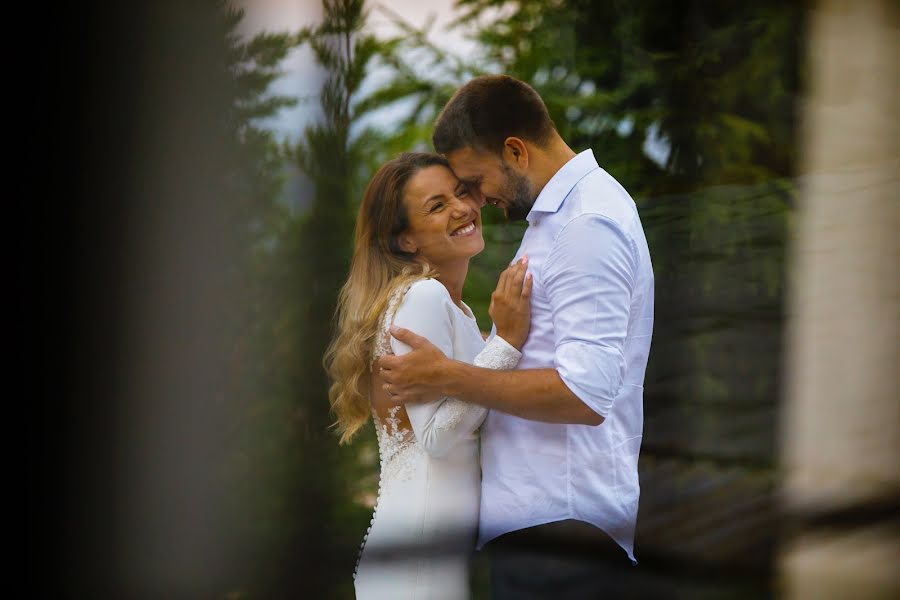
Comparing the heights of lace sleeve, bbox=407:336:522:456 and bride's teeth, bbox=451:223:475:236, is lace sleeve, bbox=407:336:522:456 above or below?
below

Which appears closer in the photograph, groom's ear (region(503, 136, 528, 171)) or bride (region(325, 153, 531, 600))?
bride (region(325, 153, 531, 600))

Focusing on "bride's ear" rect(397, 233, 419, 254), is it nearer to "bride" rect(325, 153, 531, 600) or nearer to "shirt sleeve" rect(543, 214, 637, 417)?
"bride" rect(325, 153, 531, 600)

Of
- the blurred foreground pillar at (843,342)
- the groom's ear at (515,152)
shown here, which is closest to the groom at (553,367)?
the groom's ear at (515,152)

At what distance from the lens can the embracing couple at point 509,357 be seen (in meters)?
1.17

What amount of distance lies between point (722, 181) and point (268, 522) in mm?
843

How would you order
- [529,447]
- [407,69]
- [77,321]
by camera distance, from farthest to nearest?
[529,447] < [407,69] < [77,321]


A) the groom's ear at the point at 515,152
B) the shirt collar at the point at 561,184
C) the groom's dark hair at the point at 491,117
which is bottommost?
the shirt collar at the point at 561,184

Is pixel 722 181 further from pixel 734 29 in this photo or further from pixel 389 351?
pixel 389 351

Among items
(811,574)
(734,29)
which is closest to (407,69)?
(734,29)

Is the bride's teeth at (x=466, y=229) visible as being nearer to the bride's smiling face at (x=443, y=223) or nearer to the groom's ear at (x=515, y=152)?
the bride's smiling face at (x=443, y=223)

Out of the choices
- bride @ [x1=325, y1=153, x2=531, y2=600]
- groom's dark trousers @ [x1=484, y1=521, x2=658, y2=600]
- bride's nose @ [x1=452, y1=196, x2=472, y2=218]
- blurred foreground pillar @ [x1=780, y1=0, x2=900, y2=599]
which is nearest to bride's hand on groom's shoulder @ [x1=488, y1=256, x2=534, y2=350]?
bride @ [x1=325, y1=153, x2=531, y2=600]

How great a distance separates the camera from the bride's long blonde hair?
3.50 ft

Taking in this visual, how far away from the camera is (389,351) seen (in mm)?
1234

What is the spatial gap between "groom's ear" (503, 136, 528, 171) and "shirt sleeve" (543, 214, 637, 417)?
0.12 m
